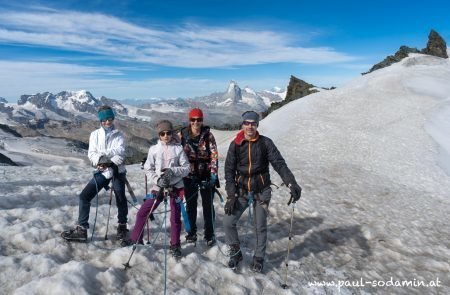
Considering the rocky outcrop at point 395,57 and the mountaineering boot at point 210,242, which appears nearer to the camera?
the mountaineering boot at point 210,242

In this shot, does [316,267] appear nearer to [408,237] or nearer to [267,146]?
[267,146]

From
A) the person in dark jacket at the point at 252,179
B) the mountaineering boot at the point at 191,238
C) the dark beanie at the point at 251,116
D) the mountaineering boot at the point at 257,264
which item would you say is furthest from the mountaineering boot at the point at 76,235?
the dark beanie at the point at 251,116

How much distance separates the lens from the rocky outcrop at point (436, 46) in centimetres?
7232

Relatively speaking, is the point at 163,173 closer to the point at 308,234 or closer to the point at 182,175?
the point at 182,175

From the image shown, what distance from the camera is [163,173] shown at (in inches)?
371

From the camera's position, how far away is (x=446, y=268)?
12.2m

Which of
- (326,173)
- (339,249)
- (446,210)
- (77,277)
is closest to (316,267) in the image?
(339,249)

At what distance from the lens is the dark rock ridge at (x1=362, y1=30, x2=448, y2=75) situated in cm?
6800

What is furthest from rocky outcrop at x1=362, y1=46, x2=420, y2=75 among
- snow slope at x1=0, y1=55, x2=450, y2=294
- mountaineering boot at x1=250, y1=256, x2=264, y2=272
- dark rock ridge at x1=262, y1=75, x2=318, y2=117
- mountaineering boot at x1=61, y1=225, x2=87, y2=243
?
mountaineering boot at x1=61, y1=225, x2=87, y2=243

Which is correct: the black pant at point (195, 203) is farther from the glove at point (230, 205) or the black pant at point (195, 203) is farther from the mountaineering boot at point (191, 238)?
the glove at point (230, 205)

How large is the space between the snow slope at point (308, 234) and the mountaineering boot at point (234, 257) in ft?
0.77

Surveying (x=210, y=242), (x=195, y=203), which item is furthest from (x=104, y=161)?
(x=210, y=242)

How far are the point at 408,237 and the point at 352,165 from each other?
11.6 metres

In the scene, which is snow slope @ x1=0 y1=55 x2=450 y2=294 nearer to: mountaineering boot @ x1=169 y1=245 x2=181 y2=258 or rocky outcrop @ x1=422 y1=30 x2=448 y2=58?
mountaineering boot @ x1=169 y1=245 x2=181 y2=258
